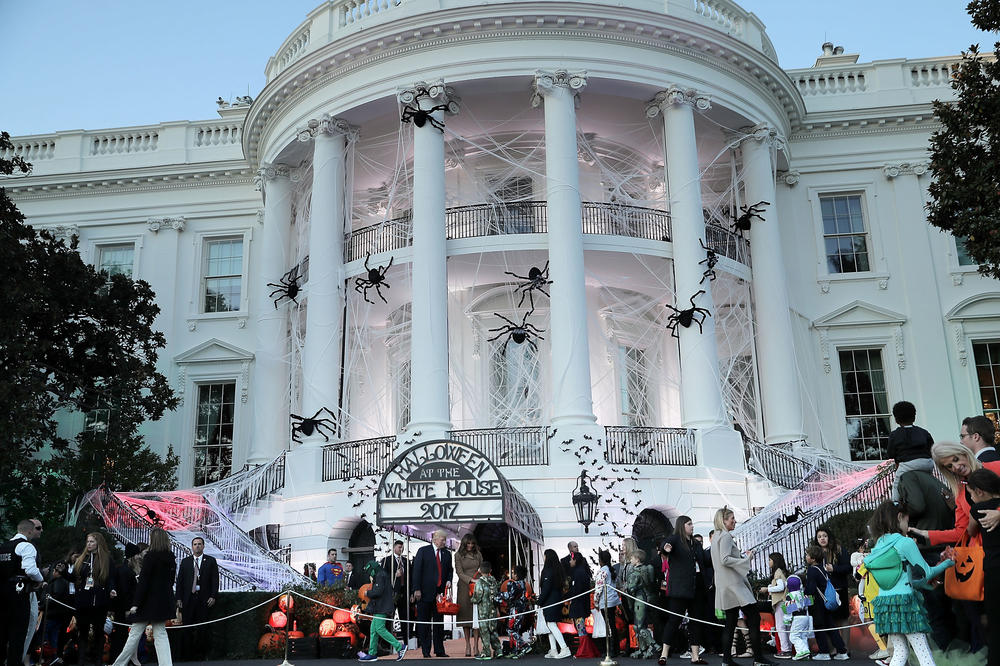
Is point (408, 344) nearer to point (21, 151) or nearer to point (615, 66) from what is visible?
point (615, 66)

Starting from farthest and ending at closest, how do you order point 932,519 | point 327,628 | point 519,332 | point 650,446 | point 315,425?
point 519,332 → point 315,425 → point 650,446 → point 327,628 → point 932,519

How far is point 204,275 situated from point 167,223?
6.12 feet

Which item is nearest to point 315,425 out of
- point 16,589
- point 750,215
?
point 16,589

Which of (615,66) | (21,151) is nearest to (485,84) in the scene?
(615,66)

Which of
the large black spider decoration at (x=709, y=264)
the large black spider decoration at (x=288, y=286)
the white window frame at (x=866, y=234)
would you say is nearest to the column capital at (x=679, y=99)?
the large black spider decoration at (x=709, y=264)

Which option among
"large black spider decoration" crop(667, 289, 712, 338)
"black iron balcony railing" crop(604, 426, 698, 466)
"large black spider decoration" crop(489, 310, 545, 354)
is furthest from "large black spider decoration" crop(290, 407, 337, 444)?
Answer: "large black spider decoration" crop(667, 289, 712, 338)

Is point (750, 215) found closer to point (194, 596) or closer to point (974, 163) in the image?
point (974, 163)

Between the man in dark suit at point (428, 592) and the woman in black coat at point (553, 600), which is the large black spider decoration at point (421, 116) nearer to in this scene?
the man in dark suit at point (428, 592)

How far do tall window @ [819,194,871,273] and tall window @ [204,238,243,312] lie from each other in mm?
15892

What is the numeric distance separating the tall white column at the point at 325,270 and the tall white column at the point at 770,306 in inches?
367

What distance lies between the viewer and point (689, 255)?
2027cm

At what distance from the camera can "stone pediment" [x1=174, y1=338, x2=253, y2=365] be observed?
86.7 ft

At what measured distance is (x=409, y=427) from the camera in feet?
62.0

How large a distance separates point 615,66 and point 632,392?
725 centimetres
